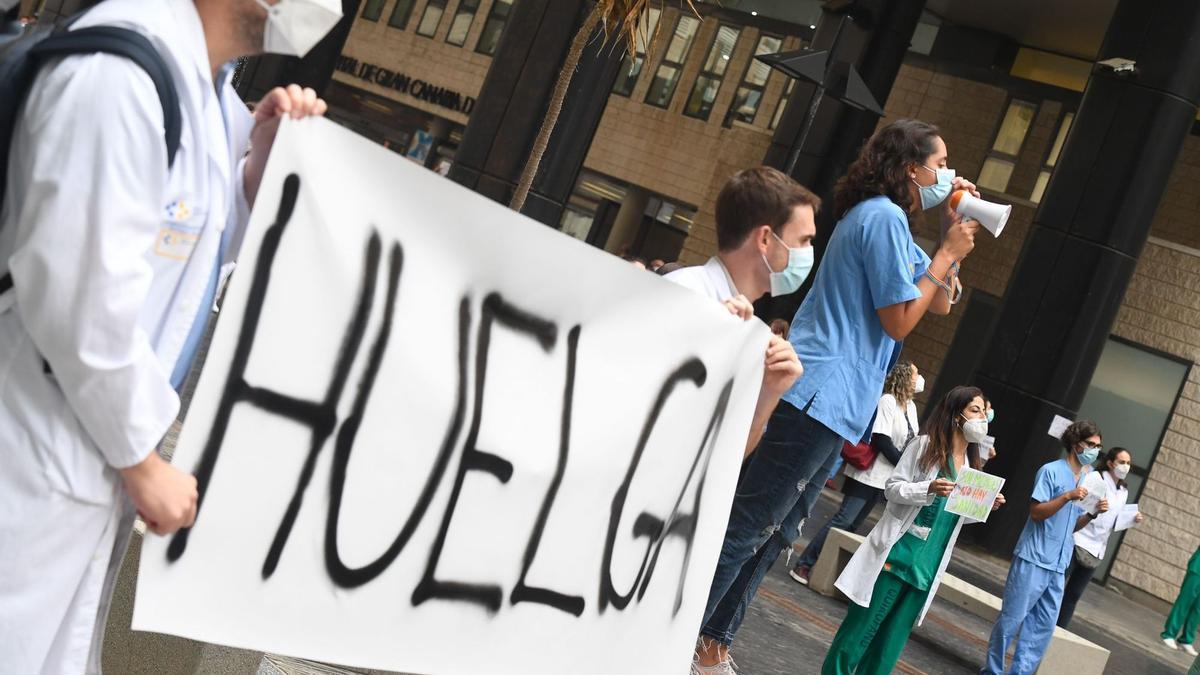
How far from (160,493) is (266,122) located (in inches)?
31.4

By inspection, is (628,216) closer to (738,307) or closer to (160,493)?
(738,307)

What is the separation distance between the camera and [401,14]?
39906 mm

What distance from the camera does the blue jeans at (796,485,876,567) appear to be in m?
10.8

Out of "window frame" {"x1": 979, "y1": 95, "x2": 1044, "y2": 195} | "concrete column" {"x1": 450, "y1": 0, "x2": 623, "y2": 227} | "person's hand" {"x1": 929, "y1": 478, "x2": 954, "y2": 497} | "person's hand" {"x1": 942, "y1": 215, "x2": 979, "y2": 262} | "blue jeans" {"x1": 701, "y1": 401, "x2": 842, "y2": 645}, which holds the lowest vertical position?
"blue jeans" {"x1": 701, "y1": 401, "x2": 842, "y2": 645}

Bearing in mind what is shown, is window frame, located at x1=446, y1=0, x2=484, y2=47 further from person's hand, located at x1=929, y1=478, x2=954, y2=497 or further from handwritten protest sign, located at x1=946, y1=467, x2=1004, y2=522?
person's hand, located at x1=929, y1=478, x2=954, y2=497

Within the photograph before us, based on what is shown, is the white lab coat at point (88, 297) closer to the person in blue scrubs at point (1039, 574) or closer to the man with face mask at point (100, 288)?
the man with face mask at point (100, 288)

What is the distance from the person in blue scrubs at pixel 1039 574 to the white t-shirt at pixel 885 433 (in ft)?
7.06

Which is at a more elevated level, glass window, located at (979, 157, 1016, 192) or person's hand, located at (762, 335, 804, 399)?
glass window, located at (979, 157, 1016, 192)

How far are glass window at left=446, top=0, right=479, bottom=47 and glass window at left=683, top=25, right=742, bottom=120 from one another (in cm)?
909

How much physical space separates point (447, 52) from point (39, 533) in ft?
122

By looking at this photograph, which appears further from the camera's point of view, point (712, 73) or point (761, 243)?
point (712, 73)

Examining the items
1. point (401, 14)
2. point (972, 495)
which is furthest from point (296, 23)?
point (401, 14)

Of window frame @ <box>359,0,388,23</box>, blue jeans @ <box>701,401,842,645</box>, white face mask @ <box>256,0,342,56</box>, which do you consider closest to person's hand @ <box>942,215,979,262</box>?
blue jeans @ <box>701,401,842,645</box>

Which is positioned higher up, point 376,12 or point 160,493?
point 376,12
